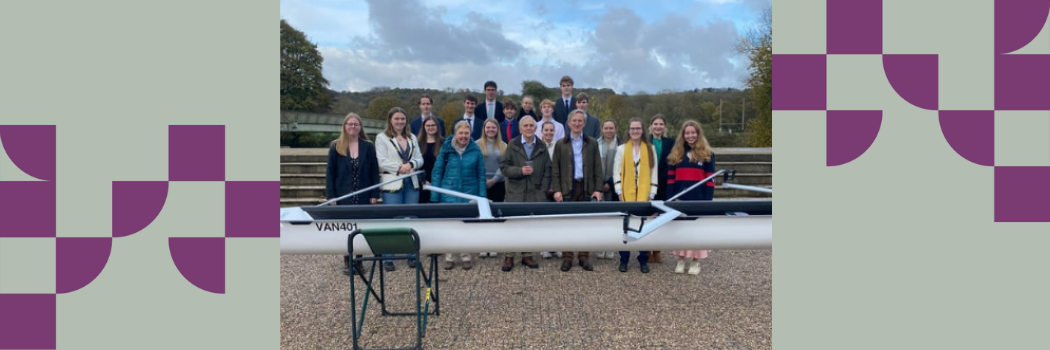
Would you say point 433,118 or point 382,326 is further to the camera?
point 433,118

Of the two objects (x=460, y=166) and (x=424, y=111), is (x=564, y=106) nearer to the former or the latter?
(x=424, y=111)

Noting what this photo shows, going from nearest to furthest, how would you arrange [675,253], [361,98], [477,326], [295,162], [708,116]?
[477,326] → [675,253] → [295,162] → [708,116] → [361,98]

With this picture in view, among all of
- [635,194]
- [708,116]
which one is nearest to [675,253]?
[635,194]

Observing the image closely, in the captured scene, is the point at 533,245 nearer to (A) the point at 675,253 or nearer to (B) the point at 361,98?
(A) the point at 675,253

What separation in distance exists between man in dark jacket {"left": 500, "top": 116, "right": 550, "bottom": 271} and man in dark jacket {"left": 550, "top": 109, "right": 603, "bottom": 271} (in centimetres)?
9

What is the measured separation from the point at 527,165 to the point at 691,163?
1263mm

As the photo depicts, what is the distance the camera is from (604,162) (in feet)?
14.9

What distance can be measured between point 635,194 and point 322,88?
16.7 m

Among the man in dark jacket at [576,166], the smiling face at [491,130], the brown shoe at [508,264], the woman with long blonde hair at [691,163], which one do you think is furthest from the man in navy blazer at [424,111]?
the woman with long blonde hair at [691,163]

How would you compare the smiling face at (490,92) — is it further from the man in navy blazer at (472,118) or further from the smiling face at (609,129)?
the smiling face at (609,129)

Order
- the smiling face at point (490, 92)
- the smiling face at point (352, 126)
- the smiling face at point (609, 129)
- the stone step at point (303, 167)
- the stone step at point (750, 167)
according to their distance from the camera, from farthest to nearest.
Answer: the stone step at point (750, 167), the stone step at point (303, 167), the smiling face at point (490, 92), the smiling face at point (609, 129), the smiling face at point (352, 126)

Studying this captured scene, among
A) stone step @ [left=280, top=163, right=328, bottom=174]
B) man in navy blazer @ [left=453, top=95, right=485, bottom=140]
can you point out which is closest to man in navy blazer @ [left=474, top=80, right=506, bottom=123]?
man in navy blazer @ [left=453, top=95, right=485, bottom=140]

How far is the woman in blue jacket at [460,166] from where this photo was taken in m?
4.08

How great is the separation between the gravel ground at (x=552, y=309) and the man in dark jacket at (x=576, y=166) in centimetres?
61
